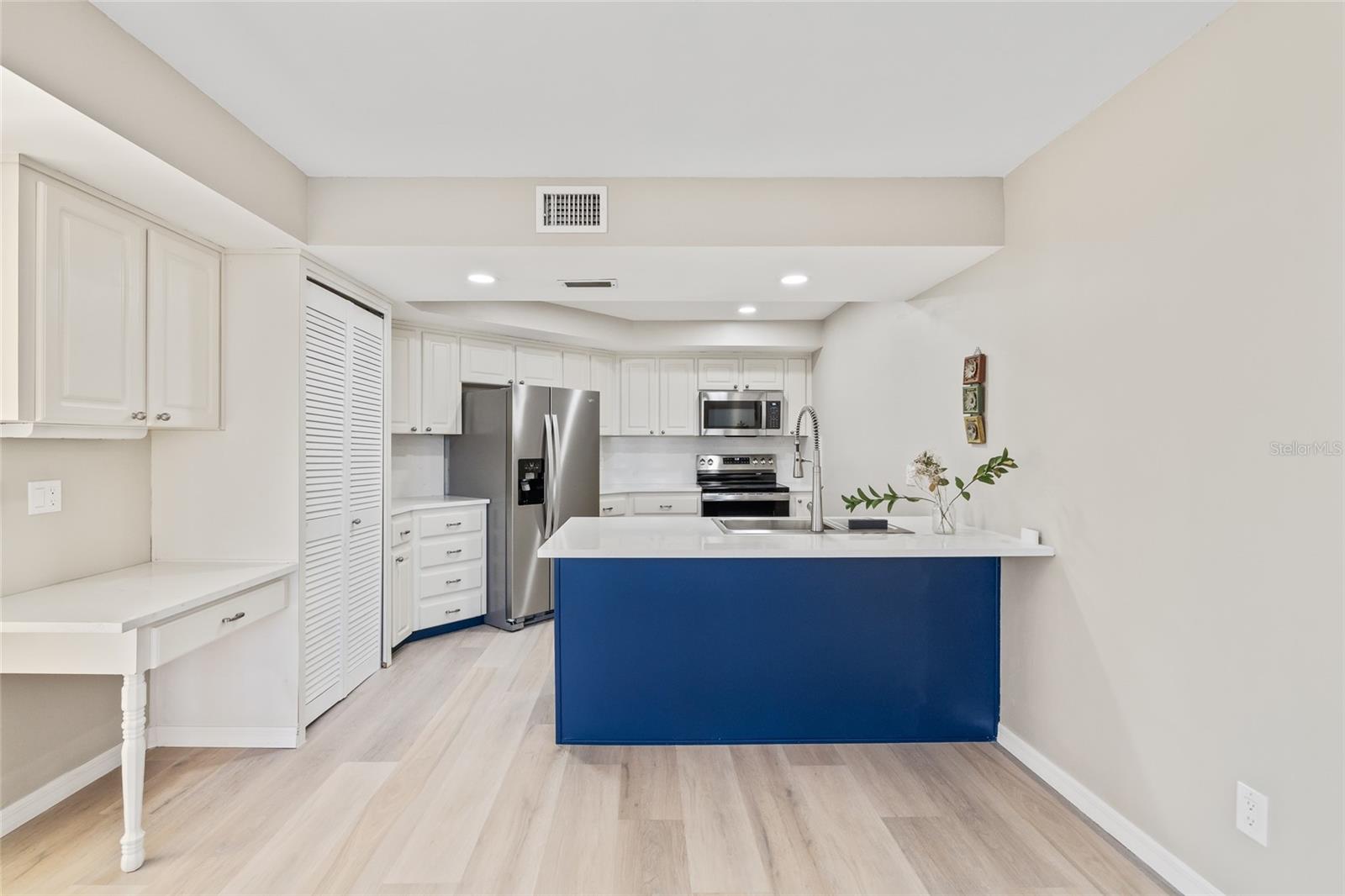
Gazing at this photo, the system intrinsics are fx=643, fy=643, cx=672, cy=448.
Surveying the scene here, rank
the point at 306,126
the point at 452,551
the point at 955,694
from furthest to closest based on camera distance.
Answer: the point at 452,551 → the point at 955,694 → the point at 306,126

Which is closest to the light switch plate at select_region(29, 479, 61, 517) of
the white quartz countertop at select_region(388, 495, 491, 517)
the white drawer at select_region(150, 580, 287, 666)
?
the white drawer at select_region(150, 580, 287, 666)

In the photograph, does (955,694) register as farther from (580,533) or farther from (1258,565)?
(580,533)

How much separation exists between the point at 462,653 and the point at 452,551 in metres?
0.72

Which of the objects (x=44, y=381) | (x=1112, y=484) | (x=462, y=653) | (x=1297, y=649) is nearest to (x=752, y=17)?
(x=1112, y=484)

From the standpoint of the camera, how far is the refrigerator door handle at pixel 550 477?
4.51m

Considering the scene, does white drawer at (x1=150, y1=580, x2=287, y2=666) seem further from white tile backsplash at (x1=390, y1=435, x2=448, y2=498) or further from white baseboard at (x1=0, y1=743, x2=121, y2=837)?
white tile backsplash at (x1=390, y1=435, x2=448, y2=498)

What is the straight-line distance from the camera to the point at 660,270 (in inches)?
117

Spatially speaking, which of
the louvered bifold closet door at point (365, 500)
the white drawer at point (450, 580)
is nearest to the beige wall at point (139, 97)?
the louvered bifold closet door at point (365, 500)

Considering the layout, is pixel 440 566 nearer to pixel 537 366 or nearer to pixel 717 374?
pixel 537 366

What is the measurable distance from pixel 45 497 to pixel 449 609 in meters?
2.36

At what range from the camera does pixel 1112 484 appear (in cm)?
204

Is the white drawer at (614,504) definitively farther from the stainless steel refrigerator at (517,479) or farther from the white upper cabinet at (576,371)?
the white upper cabinet at (576,371)

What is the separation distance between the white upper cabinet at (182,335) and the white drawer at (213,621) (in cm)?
70

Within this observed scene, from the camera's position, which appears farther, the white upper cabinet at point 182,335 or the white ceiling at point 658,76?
the white upper cabinet at point 182,335
